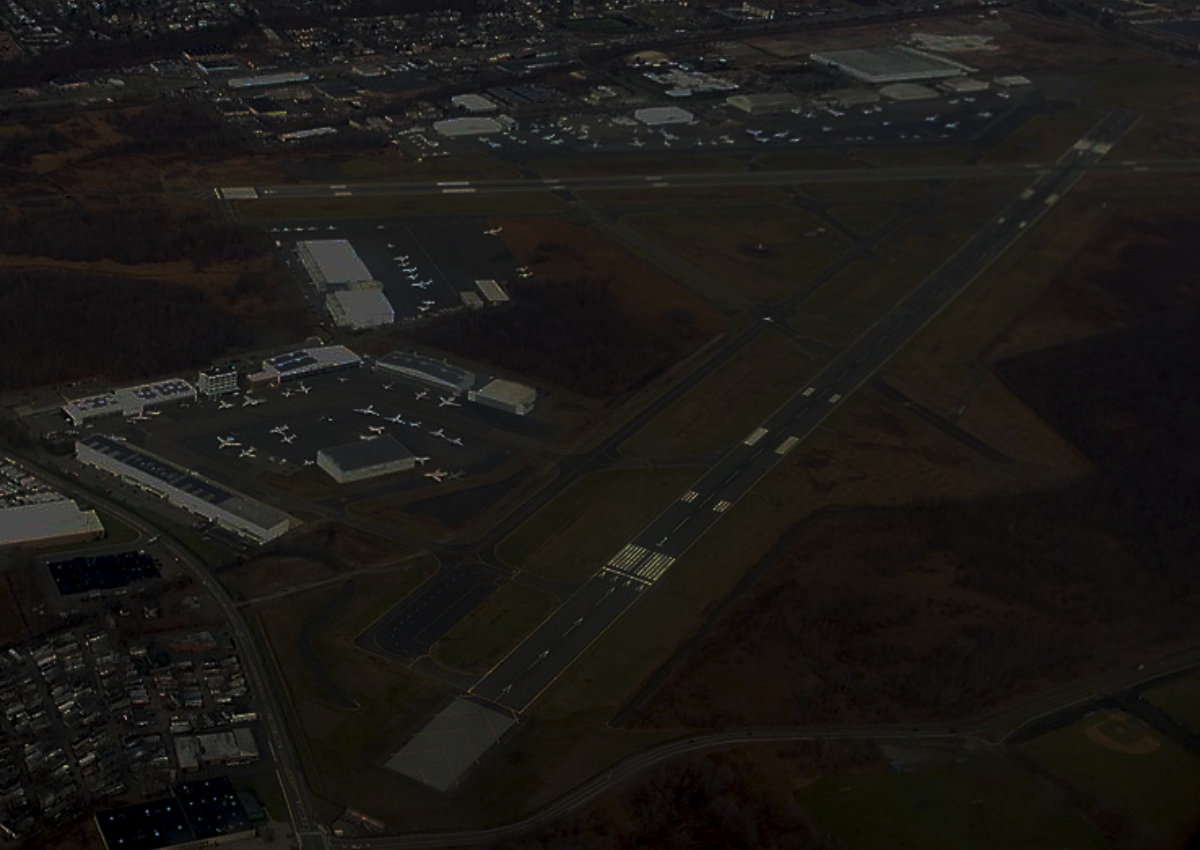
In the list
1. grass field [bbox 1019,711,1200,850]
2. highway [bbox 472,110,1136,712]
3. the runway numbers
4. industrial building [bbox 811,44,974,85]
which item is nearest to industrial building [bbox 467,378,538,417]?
highway [bbox 472,110,1136,712]

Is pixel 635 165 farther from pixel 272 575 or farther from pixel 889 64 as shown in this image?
pixel 272 575

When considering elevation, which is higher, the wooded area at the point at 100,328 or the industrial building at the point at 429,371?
the wooded area at the point at 100,328

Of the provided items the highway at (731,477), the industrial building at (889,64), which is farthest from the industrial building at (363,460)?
the industrial building at (889,64)

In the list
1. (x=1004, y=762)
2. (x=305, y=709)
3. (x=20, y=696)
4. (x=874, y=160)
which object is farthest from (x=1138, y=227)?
(x=20, y=696)

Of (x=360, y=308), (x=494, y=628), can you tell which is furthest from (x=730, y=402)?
(x=494, y=628)

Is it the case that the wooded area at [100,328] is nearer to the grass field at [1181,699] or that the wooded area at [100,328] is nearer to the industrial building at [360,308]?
the industrial building at [360,308]

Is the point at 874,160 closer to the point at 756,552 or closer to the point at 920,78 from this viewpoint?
the point at 920,78

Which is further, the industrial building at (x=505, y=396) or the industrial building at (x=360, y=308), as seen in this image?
the industrial building at (x=360, y=308)

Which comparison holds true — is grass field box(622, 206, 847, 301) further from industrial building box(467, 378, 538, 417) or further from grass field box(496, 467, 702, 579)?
grass field box(496, 467, 702, 579)
